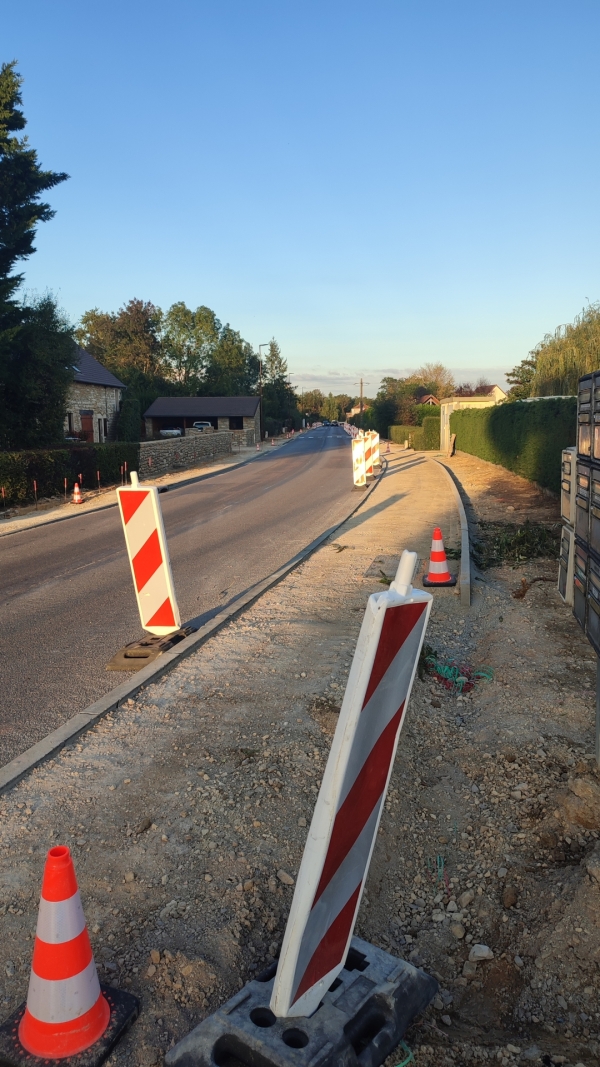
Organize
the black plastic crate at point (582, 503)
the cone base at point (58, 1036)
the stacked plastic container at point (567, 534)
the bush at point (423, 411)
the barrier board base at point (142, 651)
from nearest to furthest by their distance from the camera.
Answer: the cone base at point (58, 1036) < the black plastic crate at point (582, 503) < the barrier board base at point (142, 651) < the stacked plastic container at point (567, 534) < the bush at point (423, 411)

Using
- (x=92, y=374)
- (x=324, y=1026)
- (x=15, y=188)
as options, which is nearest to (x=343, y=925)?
(x=324, y=1026)

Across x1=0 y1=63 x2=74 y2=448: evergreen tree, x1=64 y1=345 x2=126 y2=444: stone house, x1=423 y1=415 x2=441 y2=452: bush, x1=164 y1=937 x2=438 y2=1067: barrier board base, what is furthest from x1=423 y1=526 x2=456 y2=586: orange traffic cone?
x1=423 y1=415 x2=441 y2=452: bush

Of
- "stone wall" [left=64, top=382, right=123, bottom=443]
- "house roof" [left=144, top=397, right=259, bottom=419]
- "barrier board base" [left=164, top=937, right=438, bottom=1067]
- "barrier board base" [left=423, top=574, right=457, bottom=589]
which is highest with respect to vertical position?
"house roof" [left=144, top=397, right=259, bottom=419]

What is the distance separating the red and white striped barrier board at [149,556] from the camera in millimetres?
6383

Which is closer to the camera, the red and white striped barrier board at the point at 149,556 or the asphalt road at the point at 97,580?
the asphalt road at the point at 97,580

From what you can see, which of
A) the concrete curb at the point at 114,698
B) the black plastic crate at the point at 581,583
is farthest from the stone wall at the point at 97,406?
the black plastic crate at the point at 581,583

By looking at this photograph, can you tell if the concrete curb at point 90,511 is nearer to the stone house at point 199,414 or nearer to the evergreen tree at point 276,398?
the stone house at point 199,414

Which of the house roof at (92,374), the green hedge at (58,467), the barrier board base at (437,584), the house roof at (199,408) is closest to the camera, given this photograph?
the barrier board base at (437,584)

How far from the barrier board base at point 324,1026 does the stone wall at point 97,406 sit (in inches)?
1404

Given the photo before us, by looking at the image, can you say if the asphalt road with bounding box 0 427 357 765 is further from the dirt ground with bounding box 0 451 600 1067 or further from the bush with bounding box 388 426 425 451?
the bush with bounding box 388 426 425 451

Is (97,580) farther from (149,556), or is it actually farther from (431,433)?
(431,433)

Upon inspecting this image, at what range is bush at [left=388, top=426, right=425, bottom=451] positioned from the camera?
45.4 m

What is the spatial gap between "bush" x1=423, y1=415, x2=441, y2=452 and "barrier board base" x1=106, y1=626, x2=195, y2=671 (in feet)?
129

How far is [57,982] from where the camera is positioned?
2.42 meters
